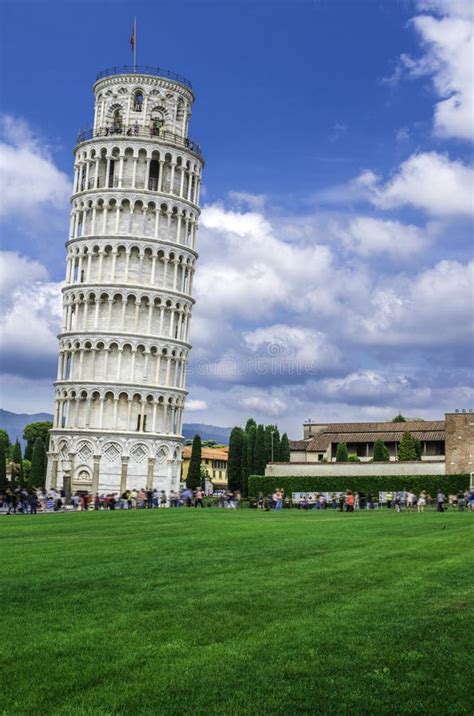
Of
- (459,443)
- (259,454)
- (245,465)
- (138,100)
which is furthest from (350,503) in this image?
(138,100)

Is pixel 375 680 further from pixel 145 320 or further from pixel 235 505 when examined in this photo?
pixel 145 320

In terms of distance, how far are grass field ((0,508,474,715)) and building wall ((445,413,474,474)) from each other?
53595 mm

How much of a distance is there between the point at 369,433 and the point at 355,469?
37.4m

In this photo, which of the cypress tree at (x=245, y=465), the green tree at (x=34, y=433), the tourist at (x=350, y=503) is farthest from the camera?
the green tree at (x=34, y=433)

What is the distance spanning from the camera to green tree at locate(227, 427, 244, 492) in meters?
104

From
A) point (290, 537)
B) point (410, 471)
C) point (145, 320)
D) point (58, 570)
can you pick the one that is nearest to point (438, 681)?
point (58, 570)

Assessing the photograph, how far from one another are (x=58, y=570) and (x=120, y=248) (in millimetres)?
75863

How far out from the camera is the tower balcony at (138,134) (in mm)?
93562

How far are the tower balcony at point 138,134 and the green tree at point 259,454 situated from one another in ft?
115

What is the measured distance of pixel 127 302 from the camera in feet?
296

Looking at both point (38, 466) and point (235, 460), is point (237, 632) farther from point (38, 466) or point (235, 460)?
point (38, 466)

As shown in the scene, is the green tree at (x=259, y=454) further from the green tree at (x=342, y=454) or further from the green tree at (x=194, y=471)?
the green tree at (x=342, y=454)

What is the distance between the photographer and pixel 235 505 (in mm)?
67562

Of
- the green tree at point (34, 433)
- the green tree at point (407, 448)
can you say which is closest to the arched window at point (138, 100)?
the green tree at point (407, 448)
